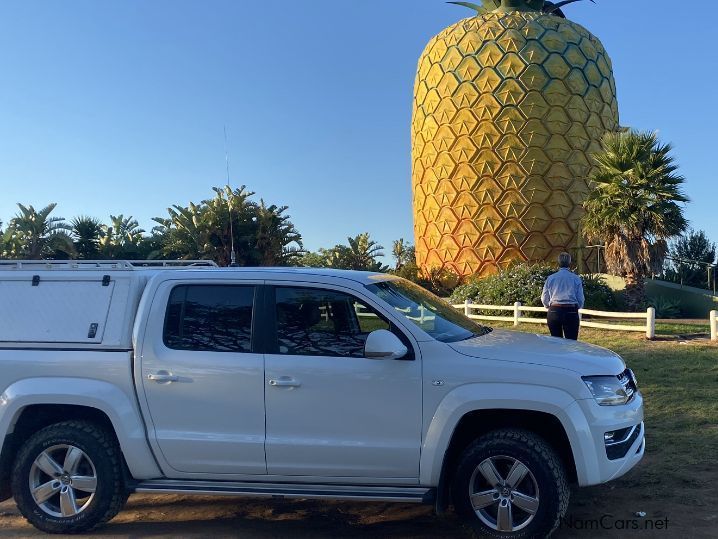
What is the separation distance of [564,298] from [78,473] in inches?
279

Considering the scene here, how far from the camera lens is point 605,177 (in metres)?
18.6

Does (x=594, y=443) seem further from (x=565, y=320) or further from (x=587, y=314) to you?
(x=587, y=314)

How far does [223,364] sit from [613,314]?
13.2 metres

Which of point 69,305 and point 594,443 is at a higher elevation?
point 69,305

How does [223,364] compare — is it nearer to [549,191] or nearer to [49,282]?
[49,282]

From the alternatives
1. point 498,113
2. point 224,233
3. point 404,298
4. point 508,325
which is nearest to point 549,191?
point 498,113

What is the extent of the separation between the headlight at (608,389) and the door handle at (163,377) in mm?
2780

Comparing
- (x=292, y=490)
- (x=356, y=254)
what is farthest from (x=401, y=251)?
(x=292, y=490)

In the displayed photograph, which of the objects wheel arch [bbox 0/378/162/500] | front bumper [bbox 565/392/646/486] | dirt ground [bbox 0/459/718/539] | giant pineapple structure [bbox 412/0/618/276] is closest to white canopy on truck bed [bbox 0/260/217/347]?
wheel arch [bbox 0/378/162/500]

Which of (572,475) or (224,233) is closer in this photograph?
(572,475)

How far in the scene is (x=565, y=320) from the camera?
940 cm

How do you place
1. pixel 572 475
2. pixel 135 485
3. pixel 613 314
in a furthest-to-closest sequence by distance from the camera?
pixel 613 314
pixel 135 485
pixel 572 475

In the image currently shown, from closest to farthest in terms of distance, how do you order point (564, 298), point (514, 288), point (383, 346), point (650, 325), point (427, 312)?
point (383, 346), point (427, 312), point (564, 298), point (650, 325), point (514, 288)

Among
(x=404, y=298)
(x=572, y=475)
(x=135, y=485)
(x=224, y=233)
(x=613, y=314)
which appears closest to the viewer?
(x=572, y=475)
